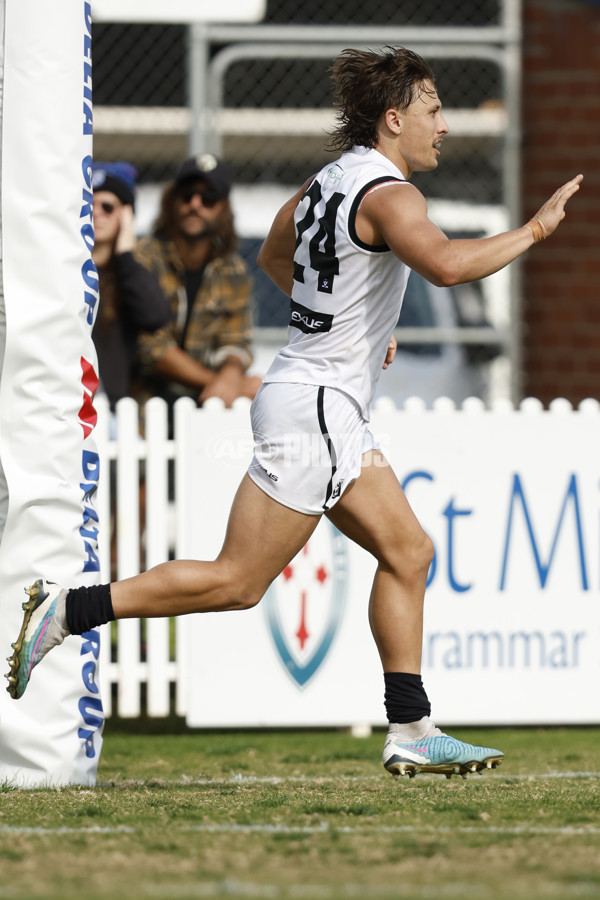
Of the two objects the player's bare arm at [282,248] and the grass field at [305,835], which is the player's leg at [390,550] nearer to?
the grass field at [305,835]

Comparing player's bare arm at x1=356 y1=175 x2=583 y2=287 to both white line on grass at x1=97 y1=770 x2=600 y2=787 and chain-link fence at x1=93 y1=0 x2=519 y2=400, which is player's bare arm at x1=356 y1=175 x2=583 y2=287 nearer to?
white line on grass at x1=97 y1=770 x2=600 y2=787

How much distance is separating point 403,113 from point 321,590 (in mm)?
2689

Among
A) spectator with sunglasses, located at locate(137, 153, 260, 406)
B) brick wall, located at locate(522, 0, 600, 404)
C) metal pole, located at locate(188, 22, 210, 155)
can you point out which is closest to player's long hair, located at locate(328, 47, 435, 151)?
spectator with sunglasses, located at locate(137, 153, 260, 406)

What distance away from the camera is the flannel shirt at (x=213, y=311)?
7.54m

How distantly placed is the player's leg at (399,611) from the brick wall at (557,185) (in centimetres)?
590

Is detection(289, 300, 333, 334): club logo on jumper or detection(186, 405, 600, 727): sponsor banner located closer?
detection(289, 300, 333, 334): club logo on jumper

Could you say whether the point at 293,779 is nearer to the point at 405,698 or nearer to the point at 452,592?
the point at 405,698

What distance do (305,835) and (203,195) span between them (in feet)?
15.1

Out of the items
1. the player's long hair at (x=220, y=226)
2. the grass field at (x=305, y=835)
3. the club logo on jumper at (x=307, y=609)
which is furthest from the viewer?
the player's long hair at (x=220, y=226)

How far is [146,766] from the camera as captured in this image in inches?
220

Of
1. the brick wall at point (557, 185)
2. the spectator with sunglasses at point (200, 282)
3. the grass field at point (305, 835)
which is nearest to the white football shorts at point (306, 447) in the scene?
the grass field at point (305, 835)

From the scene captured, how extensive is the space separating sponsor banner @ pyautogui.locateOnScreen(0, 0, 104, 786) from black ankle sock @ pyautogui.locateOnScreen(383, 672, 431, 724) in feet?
3.25

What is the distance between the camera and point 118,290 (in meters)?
7.26

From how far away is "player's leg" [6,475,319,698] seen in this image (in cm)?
429
